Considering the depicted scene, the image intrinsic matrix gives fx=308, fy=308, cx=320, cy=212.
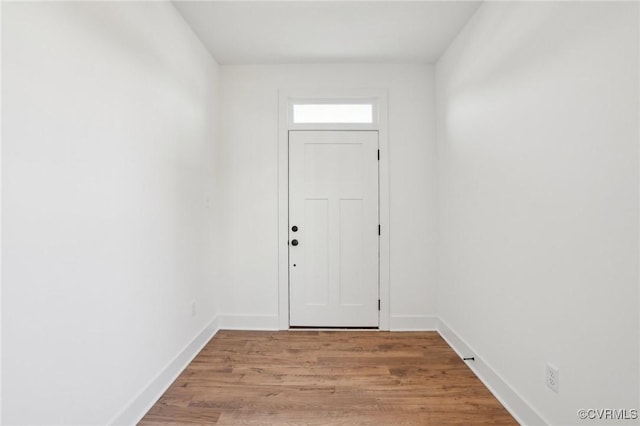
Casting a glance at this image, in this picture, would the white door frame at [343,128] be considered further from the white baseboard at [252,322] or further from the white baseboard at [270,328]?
the white baseboard at [270,328]

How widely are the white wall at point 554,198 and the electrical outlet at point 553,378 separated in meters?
0.03

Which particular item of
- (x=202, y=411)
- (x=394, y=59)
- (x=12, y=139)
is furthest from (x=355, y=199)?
(x=12, y=139)

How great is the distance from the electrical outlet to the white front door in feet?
5.35

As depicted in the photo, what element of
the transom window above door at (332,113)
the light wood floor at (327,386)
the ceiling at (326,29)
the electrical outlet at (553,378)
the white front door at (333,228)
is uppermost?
the ceiling at (326,29)

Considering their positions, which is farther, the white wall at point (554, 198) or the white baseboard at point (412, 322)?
the white baseboard at point (412, 322)

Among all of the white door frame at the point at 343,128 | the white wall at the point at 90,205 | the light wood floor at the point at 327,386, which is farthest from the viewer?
the white door frame at the point at 343,128

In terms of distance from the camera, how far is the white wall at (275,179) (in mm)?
3041

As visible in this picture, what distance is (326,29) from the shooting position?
243cm

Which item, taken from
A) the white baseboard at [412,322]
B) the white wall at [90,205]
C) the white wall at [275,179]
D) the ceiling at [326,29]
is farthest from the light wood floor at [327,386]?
the ceiling at [326,29]

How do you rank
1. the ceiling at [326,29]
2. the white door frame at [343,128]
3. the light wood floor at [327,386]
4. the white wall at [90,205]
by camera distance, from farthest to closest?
the white door frame at [343,128] → the ceiling at [326,29] → the light wood floor at [327,386] → the white wall at [90,205]

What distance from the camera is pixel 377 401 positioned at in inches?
74.9

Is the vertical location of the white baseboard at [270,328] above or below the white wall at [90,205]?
below

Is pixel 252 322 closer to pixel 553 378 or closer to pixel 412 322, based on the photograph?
pixel 412 322

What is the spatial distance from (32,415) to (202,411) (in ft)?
2.90
